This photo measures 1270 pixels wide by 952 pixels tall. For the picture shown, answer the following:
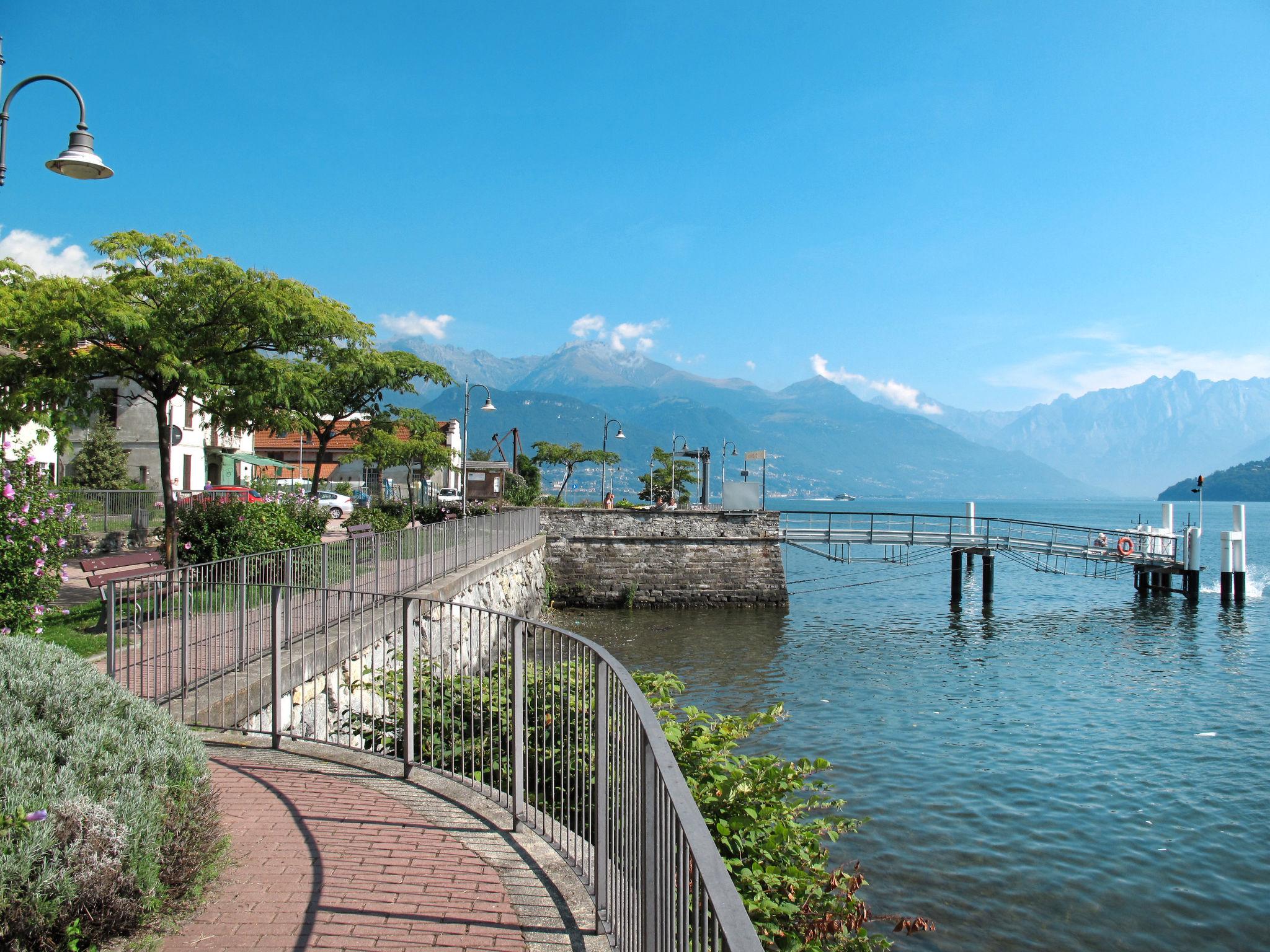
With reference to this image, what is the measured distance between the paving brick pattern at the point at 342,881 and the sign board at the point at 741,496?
3107cm

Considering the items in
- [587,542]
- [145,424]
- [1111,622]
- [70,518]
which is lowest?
[1111,622]

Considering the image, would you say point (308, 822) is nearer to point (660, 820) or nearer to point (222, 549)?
point (660, 820)

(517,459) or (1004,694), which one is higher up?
(517,459)

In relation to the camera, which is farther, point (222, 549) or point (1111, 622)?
point (1111, 622)

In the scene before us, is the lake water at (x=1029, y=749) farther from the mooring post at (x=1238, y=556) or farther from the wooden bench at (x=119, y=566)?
the wooden bench at (x=119, y=566)

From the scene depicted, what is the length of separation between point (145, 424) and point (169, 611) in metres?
41.3

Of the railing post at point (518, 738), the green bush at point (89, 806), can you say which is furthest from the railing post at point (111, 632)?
the railing post at point (518, 738)

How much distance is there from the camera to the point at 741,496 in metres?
36.8

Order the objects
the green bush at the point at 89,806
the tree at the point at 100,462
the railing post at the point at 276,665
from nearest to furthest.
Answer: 1. the green bush at the point at 89,806
2. the railing post at the point at 276,665
3. the tree at the point at 100,462

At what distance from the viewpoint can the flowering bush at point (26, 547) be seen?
8.27 metres

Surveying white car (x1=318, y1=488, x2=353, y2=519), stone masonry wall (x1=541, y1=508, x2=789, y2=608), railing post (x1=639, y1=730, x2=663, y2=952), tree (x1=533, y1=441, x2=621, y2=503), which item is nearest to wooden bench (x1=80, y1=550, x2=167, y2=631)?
railing post (x1=639, y1=730, x2=663, y2=952)

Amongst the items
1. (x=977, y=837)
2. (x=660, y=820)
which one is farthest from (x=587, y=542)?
(x=660, y=820)

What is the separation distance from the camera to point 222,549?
46.8ft

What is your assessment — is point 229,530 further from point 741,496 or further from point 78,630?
point 741,496
